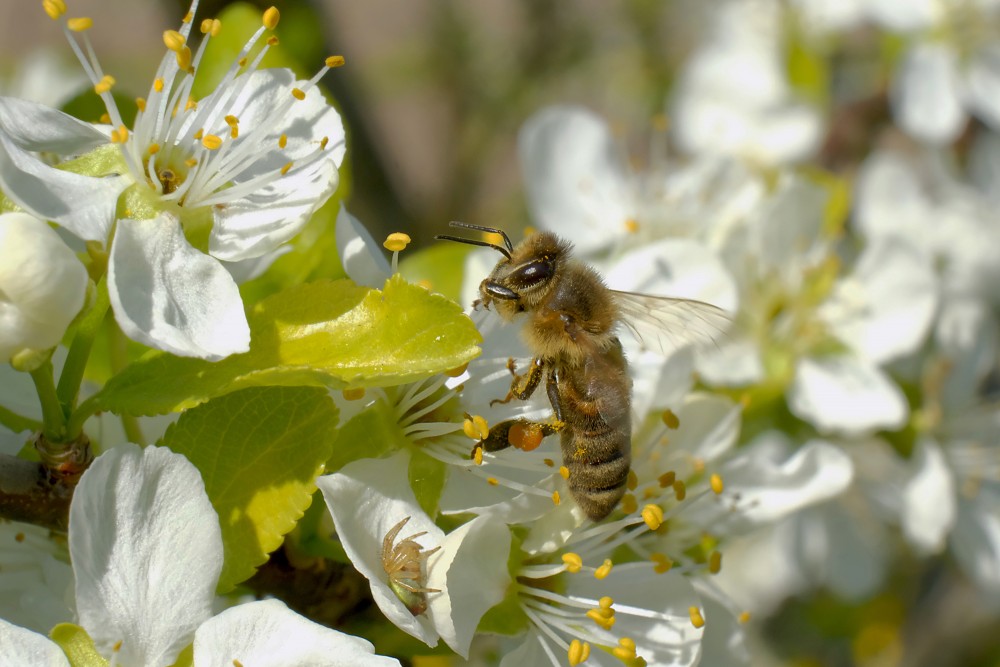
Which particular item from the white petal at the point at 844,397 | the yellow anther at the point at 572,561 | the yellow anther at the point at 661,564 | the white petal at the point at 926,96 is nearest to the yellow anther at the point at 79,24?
the yellow anther at the point at 572,561

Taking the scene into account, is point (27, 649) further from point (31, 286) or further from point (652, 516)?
point (652, 516)

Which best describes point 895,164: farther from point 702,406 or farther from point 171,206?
point 171,206

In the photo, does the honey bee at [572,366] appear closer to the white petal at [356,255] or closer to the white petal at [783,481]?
the white petal at [356,255]

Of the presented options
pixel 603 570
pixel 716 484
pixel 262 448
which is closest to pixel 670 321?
pixel 716 484

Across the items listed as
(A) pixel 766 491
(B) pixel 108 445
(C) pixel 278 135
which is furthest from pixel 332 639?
(A) pixel 766 491

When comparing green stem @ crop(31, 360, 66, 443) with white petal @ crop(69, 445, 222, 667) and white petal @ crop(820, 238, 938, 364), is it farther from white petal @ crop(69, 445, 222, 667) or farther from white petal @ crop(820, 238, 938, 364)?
white petal @ crop(820, 238, 938, 364)
